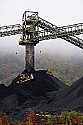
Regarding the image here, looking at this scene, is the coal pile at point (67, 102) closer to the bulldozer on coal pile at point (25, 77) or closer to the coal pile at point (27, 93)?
the coal pile at point (27, 93)

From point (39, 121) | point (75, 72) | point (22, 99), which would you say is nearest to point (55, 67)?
point (75, 72)

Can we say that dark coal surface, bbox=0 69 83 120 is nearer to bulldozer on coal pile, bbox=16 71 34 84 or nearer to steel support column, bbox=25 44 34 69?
bulldozer on coal pile, bbox=16 71 34 84

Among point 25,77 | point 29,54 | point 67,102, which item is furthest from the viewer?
point 29,54

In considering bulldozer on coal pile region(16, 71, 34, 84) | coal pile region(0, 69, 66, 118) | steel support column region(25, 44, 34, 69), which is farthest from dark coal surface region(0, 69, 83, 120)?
steel support column region(25, 44, 34, 69)

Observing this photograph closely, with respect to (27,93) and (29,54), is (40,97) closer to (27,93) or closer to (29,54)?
(27,93)

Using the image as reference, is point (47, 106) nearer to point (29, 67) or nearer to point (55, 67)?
point (29, 67)

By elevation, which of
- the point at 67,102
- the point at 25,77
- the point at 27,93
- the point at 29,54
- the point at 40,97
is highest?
the point at 29,54

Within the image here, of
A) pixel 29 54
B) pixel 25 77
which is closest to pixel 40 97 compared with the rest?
pixel 25 77

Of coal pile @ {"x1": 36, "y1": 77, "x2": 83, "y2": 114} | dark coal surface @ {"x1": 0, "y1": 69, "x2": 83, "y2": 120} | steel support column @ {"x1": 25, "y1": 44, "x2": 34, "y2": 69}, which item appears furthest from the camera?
steel support column @ {"x1": 25, "y1": 44, "x2": 34, "y2": 69}

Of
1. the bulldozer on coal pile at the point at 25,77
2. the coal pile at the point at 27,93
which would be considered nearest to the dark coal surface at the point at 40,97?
the coal pile at the point at 27,93
